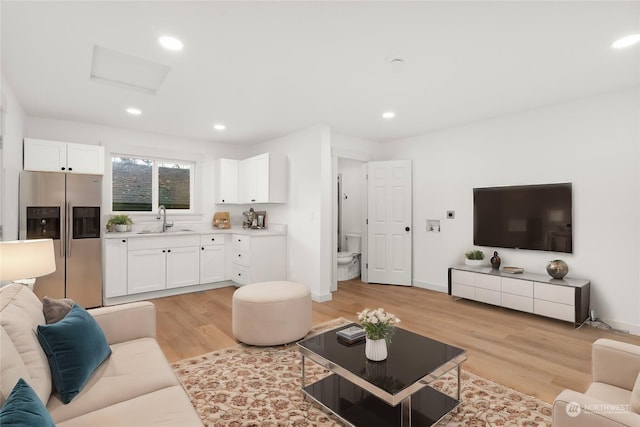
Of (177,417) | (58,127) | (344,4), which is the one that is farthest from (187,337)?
(58,127)

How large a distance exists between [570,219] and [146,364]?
14.0ft

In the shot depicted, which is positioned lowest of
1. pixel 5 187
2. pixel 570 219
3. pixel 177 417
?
pixel 177 417

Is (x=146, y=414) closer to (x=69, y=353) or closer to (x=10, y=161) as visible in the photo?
(x=69, y=353)

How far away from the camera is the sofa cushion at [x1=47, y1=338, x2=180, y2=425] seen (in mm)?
1389

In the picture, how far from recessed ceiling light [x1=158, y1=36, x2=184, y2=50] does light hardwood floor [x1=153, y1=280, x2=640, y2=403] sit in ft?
8.13

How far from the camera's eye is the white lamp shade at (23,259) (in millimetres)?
1910

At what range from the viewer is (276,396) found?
7.13 feet

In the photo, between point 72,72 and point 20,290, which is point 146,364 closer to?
point 20,290

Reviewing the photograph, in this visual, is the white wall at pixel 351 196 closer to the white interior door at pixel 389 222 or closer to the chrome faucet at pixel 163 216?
the white interior door at pixel 389 222

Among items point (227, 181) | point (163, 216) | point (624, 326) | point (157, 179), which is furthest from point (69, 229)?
point (624, 326)

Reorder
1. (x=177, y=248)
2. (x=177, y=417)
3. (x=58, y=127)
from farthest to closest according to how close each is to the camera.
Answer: (x=177, y=248)
(x=58, y=127)
(x=177, y=417)

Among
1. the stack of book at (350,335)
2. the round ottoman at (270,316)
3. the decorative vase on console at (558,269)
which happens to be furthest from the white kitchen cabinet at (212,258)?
the decorative vase on console at (558,269)

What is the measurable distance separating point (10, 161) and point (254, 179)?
2845 mm

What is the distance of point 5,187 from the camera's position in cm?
304
